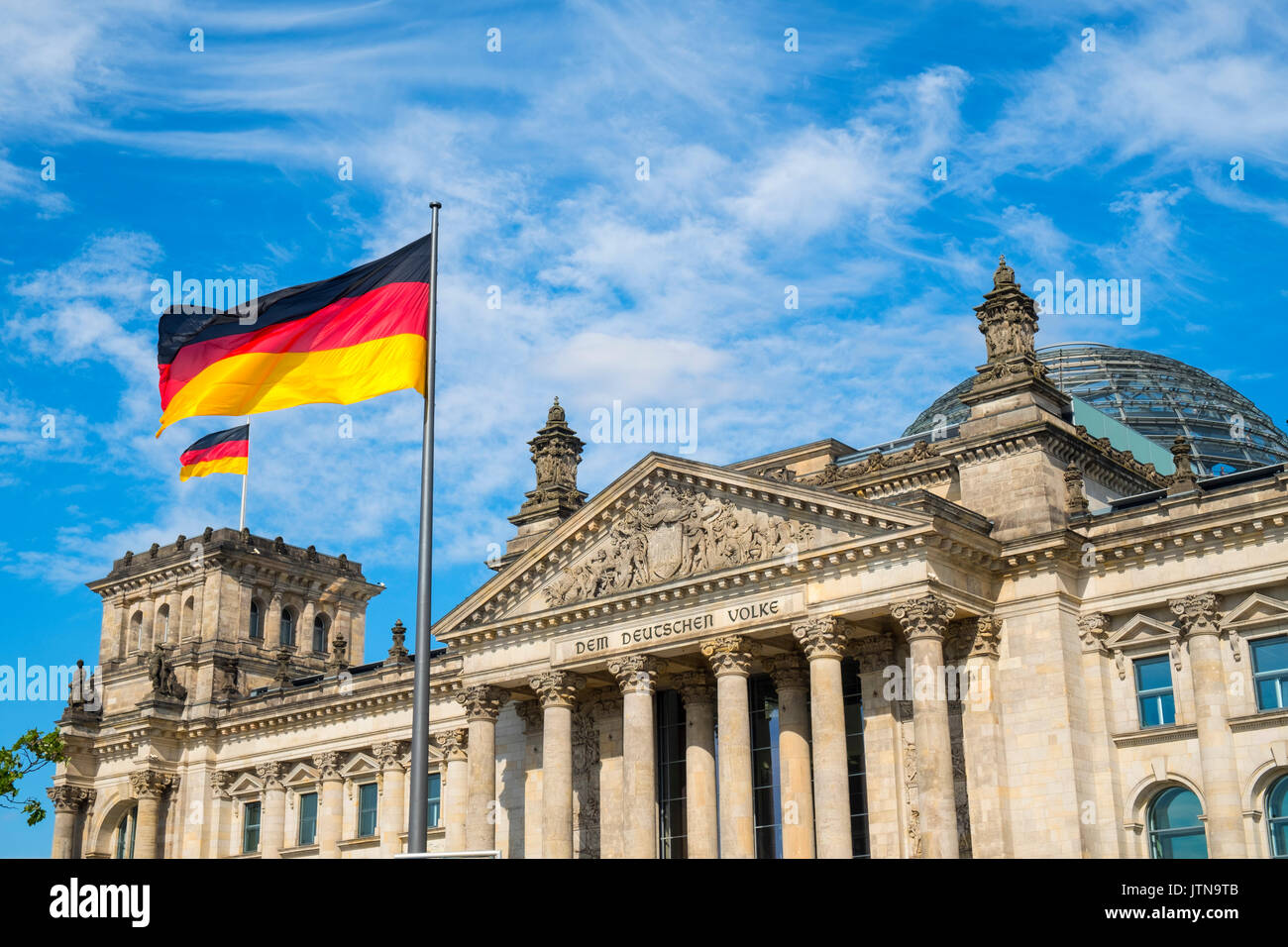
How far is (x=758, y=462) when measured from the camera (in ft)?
184

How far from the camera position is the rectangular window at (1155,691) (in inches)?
Result: 1708

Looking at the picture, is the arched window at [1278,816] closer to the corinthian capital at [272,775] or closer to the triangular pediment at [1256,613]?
the triangular pediment at [1256,613]

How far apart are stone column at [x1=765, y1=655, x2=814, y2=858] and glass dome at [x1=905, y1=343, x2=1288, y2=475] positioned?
21.1 metres

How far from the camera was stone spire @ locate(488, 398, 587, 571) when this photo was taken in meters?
58.1

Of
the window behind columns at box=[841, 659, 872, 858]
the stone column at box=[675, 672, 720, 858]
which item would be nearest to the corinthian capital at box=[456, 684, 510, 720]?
the stone column at box=[675, 672, 720, 858]

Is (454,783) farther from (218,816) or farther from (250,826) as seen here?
(218,816)

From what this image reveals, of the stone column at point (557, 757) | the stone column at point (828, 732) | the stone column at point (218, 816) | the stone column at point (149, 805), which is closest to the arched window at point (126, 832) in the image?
the stone column at point (149, 805)

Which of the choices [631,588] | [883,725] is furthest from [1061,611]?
[631,588]

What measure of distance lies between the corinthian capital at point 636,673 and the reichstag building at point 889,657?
72 millimetres

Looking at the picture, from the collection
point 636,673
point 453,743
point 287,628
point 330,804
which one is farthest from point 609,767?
point 287,628

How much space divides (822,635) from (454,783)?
20.3 m

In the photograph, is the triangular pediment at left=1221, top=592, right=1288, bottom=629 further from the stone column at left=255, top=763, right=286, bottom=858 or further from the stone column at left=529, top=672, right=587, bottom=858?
the stone column at left=255, top=763, right=286, bottom=858
